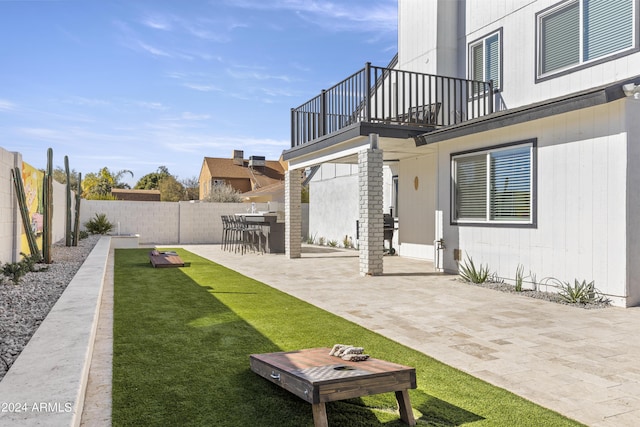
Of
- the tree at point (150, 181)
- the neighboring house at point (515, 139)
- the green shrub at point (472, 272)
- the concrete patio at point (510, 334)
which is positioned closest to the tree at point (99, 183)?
the tree at point (150, 181)

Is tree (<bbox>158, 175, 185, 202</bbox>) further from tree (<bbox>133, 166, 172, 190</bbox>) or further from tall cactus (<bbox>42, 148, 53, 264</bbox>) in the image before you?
tall cactus (<bbox>42, 148, 53, 264</bbox>)

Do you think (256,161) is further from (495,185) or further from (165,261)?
(495,185)

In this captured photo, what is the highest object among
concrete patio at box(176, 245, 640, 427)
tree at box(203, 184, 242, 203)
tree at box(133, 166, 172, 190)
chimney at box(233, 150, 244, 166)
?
chimney at box(233, 150, 244, 166)

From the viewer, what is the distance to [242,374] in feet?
12.7

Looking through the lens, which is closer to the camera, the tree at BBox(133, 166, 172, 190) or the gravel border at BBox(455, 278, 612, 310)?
the gravel border at BBox(455, 278, 612, 310)

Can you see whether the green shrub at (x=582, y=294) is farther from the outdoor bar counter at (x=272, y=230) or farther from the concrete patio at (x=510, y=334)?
the outdoor bar counter at (x=272, y=230)

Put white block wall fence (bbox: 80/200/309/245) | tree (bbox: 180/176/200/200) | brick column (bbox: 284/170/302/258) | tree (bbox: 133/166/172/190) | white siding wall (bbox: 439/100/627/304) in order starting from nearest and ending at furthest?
white siding wall (bbox: 439/100/627/304) < brick column (bbox: 284/170/302/258) < white block wall fence (bbox: 80/200/309/245) < tree (bbox: 180/176/200/200) < tree (bbox: 133/166/172/190)

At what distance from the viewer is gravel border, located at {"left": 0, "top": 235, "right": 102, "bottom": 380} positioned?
161 inches

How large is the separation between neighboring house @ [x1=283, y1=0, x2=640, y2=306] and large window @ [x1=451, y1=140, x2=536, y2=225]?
0.08 feet

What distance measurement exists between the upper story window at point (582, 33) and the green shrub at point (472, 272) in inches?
160

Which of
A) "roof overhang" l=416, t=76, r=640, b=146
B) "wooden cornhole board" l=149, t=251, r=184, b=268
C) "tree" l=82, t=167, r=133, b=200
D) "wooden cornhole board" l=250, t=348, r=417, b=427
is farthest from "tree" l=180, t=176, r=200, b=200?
"wooden cornhole board" l=250, t=348, r=417, b=427

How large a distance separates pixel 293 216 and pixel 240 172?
1350 inches

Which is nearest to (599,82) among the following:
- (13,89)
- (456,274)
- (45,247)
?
(456,274)

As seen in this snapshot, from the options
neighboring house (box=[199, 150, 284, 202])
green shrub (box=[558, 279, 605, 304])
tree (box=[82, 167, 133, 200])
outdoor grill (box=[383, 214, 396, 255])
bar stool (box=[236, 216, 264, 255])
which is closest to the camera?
green shrub (box=[558, 279, 605, 304])
